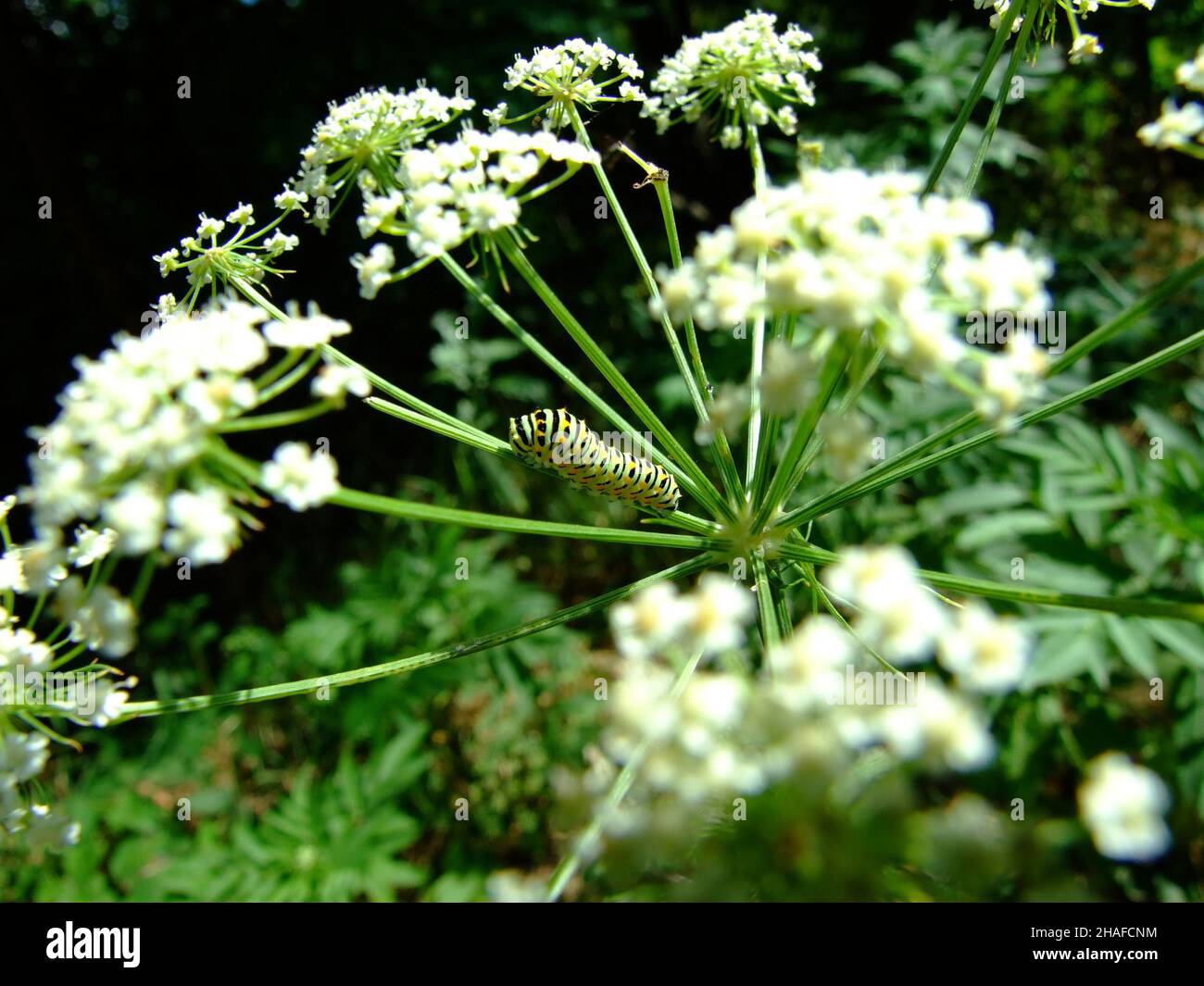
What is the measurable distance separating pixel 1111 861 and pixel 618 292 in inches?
230

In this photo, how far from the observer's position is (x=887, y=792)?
48.2 inches

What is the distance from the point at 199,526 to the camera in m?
1.44

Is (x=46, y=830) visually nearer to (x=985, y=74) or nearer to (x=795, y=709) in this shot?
(x=795, y=709)

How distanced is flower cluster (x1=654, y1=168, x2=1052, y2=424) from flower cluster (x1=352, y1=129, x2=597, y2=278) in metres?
0.62

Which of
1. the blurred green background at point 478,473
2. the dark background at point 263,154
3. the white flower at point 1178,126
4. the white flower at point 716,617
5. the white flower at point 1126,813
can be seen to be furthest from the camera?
the dark background at point 263,154

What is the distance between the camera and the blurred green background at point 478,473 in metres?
3.53

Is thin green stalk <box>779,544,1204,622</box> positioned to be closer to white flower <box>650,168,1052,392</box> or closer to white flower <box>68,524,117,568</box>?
white flower <box>650,168,1052,392</box>

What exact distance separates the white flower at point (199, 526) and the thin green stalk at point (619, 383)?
3.35 feet

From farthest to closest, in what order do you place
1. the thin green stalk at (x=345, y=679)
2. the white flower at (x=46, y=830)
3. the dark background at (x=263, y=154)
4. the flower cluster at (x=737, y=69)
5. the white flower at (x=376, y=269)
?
the dark background at (x=263, y=154), the flower cluster at (x=737, y=69), the white flower at (x=46, y=830), the white flower at (x=376, y=269), the thin green stalk at (x=345, y=679)

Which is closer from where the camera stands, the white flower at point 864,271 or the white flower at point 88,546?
the white flower at point 864,271

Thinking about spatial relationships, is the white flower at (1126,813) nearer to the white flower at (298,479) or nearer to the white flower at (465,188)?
the white flower at (298,479)

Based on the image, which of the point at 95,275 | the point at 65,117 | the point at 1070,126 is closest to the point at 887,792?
the point at 95,275

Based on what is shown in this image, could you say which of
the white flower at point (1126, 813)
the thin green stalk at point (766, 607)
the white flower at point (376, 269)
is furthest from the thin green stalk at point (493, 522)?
A: the white flower at point (1126, 813)

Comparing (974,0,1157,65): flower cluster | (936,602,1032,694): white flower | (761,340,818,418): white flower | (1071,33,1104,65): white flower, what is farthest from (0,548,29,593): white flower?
(1071,33,1104,65): white flower
